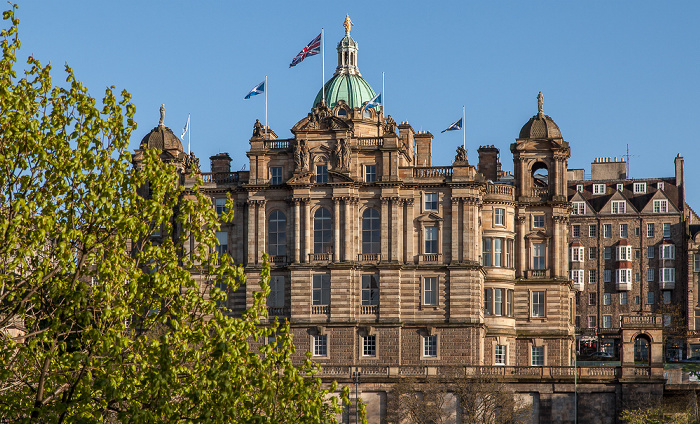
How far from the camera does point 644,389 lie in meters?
89.7

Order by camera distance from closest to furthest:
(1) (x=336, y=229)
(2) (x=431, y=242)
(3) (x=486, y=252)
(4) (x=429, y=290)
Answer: (4) (x=429, y=290), (1) (x=336, y=229), (2) (x=431, y=242), (3) (x=486, y=252)

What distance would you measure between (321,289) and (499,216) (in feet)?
57.3

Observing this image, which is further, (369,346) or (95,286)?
(369,346)

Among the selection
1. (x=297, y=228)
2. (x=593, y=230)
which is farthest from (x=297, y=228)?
(x=593, y=230)

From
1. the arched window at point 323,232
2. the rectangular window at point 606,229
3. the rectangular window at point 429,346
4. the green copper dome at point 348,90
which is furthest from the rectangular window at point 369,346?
the rectangular window at point 606,229

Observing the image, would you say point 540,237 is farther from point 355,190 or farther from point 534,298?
point 355,190

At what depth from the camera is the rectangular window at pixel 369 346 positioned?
320ft

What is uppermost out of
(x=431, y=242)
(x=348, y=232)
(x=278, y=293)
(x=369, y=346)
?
(x=348, y=232)

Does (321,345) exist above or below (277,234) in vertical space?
below

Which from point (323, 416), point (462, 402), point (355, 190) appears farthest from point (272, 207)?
point (323, 416)

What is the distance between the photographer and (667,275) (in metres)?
149

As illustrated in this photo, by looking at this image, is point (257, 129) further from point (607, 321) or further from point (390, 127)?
point (607, 321)

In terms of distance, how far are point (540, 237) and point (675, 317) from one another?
149 feet

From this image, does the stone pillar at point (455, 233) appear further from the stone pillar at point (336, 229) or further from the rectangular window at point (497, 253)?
the stone pillar at point (336, 229)
